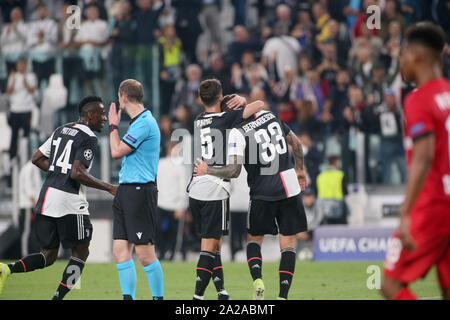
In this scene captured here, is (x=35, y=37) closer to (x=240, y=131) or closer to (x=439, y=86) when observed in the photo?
(x=240, y=131)

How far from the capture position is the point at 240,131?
8250 mm

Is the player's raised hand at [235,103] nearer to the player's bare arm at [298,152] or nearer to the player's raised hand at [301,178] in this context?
the player's bare arm at [298,152]

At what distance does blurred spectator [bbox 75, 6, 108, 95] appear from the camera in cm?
1636

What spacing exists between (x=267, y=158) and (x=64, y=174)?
2153 millimetres

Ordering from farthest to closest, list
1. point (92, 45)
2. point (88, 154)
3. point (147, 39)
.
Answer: point (147, 39)
point (92, 45)
point (88, 154)

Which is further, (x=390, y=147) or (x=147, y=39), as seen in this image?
(x=147, y=39)

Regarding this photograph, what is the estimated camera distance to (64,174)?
320 inches

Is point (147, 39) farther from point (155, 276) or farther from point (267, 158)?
point (155, 276)

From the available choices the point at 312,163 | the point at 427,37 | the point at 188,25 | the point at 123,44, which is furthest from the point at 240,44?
the point at 427,37

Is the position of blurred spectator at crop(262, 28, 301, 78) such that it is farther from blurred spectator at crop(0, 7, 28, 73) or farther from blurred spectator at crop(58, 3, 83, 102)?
blurred spectator at crop(0, 7, 28, 73)

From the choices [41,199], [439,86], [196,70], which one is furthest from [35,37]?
[439,86]

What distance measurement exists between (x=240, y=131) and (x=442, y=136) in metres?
3.73

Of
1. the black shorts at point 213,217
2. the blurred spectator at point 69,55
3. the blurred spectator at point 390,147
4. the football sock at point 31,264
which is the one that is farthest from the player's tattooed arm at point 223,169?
the blurred spectator at point 69,55

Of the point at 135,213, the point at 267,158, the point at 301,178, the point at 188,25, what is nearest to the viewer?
the point at 135,213
